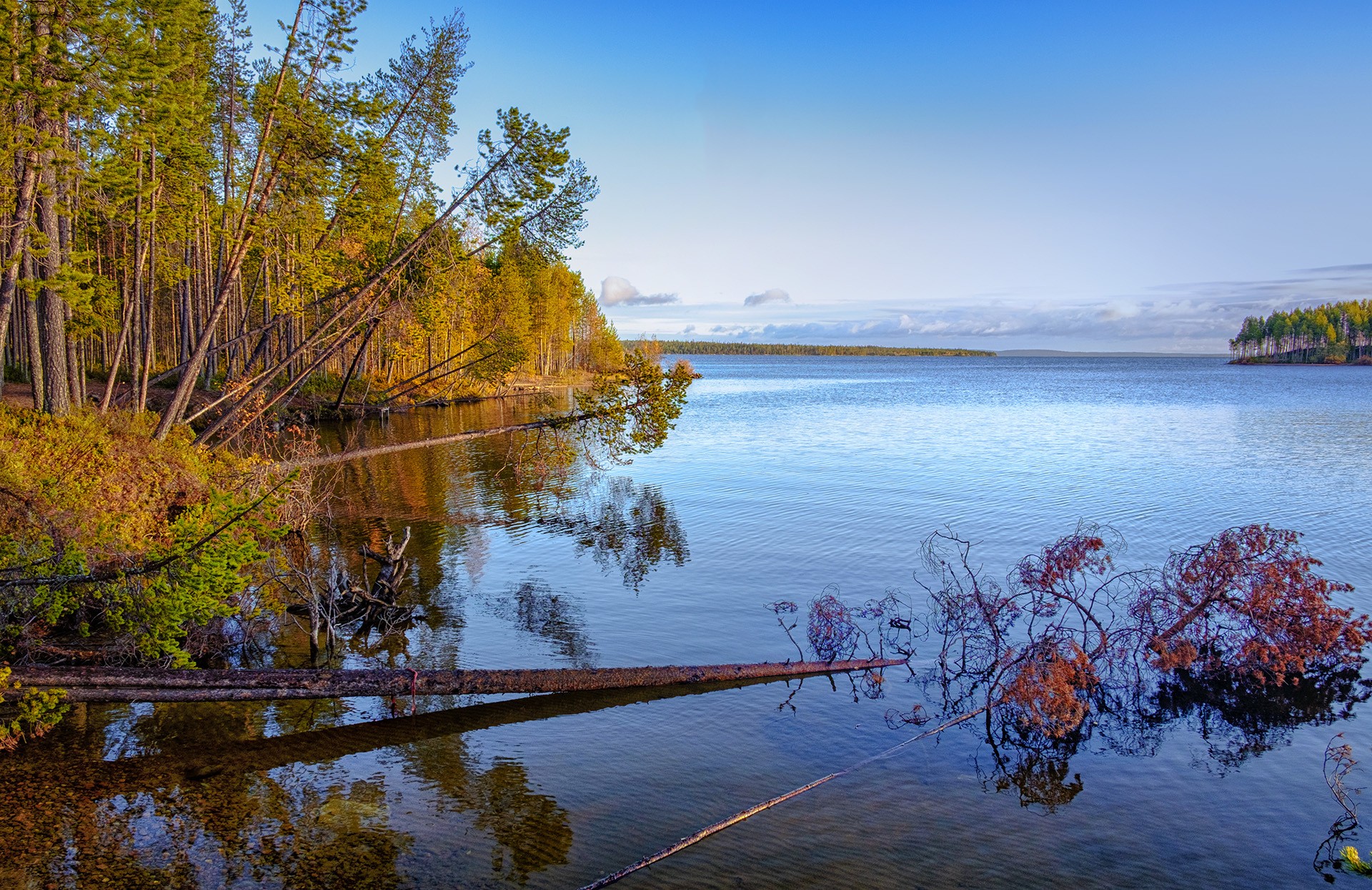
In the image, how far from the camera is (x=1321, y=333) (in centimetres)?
16625

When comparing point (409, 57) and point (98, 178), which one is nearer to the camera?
point (98, 178)

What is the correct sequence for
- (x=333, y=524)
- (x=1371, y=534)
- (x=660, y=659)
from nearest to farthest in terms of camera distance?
(x=660, y=659), (x=1371, y=534), (x=333, y=524)

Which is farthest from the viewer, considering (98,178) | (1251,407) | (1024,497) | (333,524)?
(1251,407)

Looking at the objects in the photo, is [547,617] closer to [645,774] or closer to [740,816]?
[645,774]

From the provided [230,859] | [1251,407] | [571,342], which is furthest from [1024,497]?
[571,342]

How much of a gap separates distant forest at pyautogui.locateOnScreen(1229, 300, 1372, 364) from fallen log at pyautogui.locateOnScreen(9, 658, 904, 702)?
649ft

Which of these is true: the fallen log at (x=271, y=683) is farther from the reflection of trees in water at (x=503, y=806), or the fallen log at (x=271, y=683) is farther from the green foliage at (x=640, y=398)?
the green foliage at (x=640, y=398)

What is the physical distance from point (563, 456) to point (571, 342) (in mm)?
69641

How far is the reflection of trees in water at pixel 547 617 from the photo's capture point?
12.5 meters

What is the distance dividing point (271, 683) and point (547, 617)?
5267 millimetres

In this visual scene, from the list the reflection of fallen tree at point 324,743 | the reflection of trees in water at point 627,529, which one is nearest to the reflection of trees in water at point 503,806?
the reflection of fallen tree at point 324,743

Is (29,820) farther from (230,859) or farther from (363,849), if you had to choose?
(363,849)

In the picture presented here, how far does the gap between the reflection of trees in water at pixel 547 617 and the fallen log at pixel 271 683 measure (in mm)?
1971

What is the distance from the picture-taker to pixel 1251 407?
193 ft
